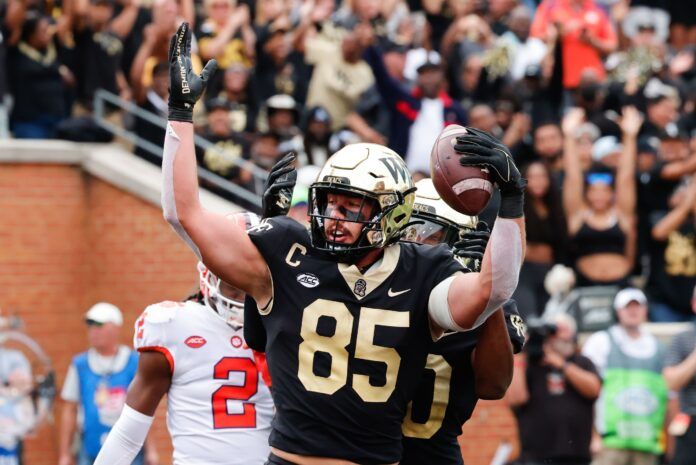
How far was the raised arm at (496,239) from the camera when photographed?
466 cm

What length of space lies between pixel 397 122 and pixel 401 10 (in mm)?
3135

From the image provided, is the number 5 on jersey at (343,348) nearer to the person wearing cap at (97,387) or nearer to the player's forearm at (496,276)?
the player's forearm at (496,276)

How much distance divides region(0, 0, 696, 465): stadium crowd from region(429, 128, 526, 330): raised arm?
18.6ft

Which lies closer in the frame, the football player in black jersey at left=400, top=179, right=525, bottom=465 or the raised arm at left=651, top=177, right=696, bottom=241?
the football player in black jersey at left=400, top=179, right=525, bottom=465

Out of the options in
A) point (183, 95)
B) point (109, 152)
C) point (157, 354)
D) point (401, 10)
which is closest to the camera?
point (183, 95)

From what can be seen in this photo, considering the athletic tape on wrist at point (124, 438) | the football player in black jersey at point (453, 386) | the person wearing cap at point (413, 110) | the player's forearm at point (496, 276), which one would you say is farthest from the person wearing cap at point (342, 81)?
the player's forearm at point (496, 276)

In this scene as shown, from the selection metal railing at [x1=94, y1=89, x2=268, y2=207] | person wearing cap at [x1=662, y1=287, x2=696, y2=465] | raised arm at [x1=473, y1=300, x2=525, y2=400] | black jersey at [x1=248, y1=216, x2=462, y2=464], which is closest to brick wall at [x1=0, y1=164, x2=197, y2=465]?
metal railing at [x1=94, y1=89, x2=268, y2=207]

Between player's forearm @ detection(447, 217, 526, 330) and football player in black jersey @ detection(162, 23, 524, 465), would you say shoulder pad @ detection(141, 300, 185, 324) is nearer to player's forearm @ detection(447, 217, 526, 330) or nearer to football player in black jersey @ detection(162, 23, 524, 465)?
football player in black jersey @ detection(162, 23, 524, 465)

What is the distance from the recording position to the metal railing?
11852 millimetres

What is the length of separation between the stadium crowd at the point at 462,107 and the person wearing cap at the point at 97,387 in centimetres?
197

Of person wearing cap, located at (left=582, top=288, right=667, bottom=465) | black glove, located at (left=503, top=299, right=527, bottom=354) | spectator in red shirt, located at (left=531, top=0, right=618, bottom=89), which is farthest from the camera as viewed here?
spectator in red shirt, located at (left=531, top=0, right=618, bottom=89)

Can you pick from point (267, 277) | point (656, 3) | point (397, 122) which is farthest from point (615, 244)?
point (267, 277)

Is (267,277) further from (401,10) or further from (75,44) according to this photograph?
(401,10)

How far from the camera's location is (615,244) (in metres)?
11.8
